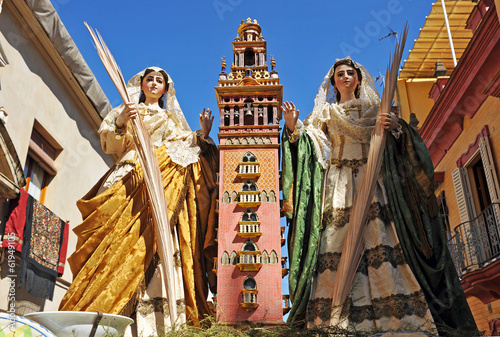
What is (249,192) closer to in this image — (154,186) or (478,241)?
(154,186)

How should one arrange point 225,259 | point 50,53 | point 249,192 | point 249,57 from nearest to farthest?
point 225,259, point 249,192, point 249,57, point 50,53

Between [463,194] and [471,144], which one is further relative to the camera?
[463,194]

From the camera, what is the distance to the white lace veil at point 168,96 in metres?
5.30

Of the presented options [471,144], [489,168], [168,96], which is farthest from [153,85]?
[471,144]

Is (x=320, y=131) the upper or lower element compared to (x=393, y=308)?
upper

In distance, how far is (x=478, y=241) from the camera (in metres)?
8.98

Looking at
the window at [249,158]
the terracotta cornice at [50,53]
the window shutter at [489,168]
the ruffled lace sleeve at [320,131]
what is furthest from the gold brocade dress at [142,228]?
the window shutter at [489,168]

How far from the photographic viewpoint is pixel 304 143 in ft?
15.9

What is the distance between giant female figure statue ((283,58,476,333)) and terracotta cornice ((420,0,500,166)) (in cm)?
463

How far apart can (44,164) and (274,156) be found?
220 inches

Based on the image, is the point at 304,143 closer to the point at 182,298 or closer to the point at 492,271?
the point at 182,298

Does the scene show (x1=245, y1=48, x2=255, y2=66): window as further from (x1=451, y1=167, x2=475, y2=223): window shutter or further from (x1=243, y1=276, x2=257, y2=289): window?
(x1=451, y1=167, x2=475, y2=223): window shutter

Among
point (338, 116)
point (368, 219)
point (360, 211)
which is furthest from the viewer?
point (338, 116)

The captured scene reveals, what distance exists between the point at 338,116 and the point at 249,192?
1.10 m
